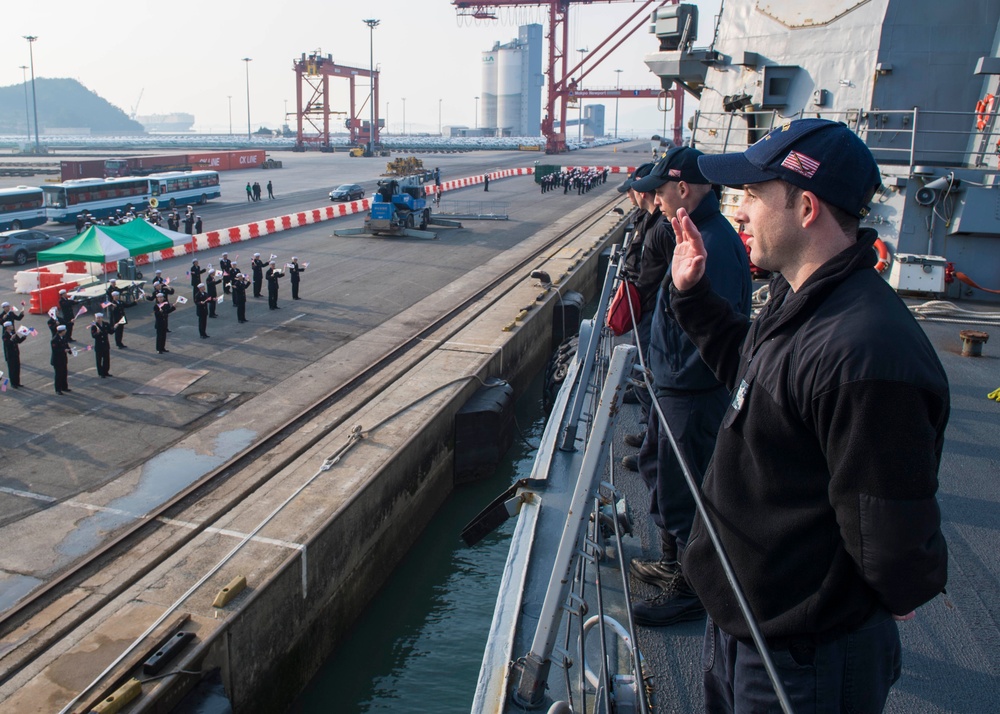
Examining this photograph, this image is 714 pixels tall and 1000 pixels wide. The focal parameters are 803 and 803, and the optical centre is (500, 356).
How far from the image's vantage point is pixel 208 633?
6211 millimetres

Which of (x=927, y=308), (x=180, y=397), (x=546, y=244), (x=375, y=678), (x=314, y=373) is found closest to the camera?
(x=375, y=678)

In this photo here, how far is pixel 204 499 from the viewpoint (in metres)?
9.49

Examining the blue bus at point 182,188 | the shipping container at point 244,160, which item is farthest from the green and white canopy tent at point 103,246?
the shipping container at point 244,160

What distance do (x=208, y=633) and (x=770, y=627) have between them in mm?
5241

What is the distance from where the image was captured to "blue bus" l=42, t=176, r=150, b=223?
114 feet

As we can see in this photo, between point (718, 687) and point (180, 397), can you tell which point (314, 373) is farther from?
point (718, 687)

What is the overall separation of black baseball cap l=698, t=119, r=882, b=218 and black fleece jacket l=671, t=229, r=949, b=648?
127 millimetres

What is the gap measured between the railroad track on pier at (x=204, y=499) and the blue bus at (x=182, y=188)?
1078 inches

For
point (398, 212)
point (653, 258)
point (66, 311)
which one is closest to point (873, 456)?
point (653, 258)

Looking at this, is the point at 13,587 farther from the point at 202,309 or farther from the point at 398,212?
the point at 398,212

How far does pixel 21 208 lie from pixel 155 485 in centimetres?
2823

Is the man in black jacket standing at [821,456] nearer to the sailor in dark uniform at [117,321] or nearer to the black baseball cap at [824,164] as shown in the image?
the black baseball cap at [824,164]

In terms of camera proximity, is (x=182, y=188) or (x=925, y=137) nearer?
(x=925, y=137)

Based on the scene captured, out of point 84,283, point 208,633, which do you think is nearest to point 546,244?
point 84,283
